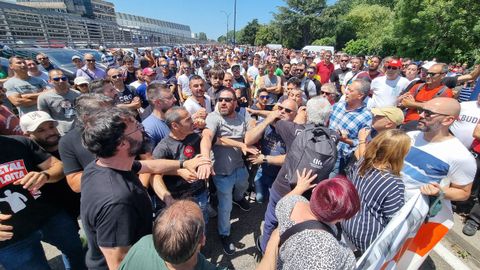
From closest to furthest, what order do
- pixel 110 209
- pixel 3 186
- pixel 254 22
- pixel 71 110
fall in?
1. pixel 110 209
2. pixel 3 186
3. pixel 71 110
4. pixel 254 22

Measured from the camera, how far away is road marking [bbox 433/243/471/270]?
292cm

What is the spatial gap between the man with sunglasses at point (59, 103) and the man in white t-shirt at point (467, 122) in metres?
6.02

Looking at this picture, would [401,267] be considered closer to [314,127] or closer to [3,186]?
[314,127]

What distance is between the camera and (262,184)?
12.5 feet

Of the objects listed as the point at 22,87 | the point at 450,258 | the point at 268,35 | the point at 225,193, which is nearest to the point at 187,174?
the point at 225,193

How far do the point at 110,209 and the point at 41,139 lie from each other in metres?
1.49

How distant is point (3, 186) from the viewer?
1.78m

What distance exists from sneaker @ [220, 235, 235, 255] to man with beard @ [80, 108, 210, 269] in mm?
1810

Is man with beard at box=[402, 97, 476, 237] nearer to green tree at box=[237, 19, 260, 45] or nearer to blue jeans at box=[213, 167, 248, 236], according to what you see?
blue jeans at box=[213, 167, 248, 236]

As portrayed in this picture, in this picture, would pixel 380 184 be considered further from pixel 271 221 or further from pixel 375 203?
pixel 271 221

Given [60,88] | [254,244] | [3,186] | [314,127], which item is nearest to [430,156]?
[314,127]

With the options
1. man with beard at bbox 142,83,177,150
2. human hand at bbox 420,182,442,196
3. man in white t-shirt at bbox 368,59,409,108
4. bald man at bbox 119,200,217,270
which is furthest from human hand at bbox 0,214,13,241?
man in white t-shirt at bbox 368,59,409,108

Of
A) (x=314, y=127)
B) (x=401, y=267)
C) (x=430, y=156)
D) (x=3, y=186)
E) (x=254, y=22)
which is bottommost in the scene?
(x=401, y=267)

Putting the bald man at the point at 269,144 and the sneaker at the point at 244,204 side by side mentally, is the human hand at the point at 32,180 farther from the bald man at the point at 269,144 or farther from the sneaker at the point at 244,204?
the sneaker at the point at 244,204
